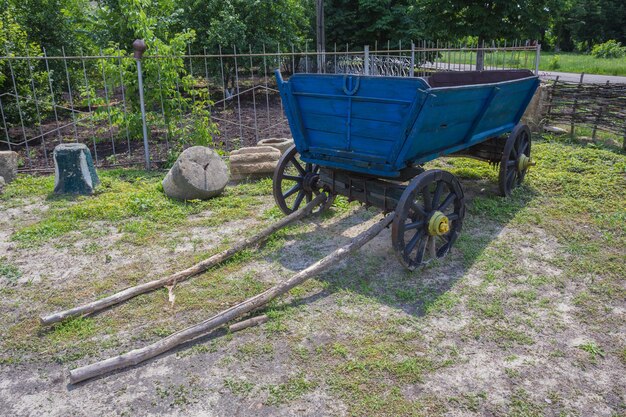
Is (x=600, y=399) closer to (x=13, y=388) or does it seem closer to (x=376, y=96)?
(x=376, y=96)

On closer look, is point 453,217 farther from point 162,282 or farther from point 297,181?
point 162,282

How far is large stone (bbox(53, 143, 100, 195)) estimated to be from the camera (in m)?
6.55

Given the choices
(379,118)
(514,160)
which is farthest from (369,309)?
(514,160)

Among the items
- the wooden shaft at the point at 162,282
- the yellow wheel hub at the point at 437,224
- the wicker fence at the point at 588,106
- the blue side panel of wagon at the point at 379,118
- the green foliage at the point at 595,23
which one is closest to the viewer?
the wooden shaft at the point at 162,282

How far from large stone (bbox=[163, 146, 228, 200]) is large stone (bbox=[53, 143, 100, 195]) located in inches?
43.5

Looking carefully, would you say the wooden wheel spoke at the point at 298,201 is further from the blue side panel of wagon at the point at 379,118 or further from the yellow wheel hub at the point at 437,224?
the yellow wheel hub at the point at 437,224

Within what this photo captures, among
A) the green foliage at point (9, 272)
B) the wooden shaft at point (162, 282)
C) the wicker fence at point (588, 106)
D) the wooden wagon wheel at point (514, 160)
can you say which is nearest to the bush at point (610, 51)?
the wicker fence at point (588, 106)

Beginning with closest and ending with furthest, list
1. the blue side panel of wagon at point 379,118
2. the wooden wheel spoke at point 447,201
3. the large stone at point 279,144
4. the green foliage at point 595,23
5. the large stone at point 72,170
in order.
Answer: the blue side panel of wagon at point 379,118, the wooden wheel spoke at point 447,201, the large stone at point 72,170, the large stone at point 279,144, the green foliage at point 595,23

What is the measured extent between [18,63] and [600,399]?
33.1 ft

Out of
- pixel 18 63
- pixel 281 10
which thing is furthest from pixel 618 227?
pixel 281 10

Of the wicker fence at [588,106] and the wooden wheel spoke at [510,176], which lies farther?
the wicker fence at [588,106]

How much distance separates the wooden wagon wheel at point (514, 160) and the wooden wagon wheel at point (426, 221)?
1.66 m

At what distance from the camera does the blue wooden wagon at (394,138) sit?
162 inches

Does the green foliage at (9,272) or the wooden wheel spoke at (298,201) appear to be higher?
the wooden wheel spoke at (298,201)
